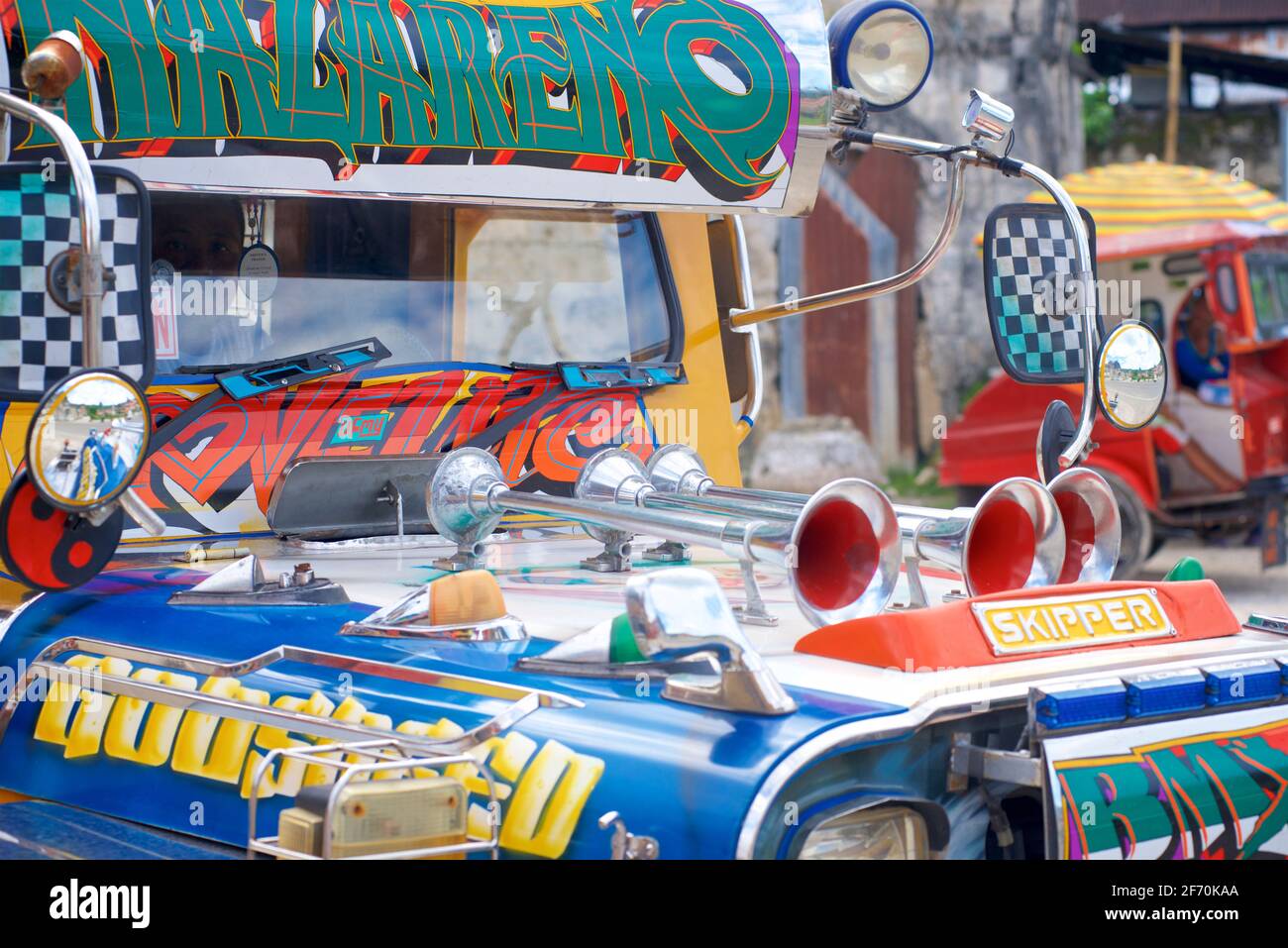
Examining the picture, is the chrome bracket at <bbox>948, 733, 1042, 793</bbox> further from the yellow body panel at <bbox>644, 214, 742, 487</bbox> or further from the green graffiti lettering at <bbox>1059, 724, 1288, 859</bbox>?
the yellow body panel at <bbox>644, 214, 742, 487</bbox>

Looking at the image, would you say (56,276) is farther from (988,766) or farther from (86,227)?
(988,766)

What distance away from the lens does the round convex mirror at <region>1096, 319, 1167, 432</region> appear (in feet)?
12.2

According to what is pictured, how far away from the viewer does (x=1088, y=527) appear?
11.2 feet

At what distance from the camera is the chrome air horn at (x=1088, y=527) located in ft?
11.0

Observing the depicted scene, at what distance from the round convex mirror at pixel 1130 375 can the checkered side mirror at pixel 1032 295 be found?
0.09 meters

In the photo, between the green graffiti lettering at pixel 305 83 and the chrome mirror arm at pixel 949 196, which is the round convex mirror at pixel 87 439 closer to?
the green graffiti lettering at pixel 305 83

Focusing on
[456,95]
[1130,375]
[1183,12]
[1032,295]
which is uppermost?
[1183,12]

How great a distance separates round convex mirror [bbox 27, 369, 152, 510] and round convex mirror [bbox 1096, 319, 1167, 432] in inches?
83.8

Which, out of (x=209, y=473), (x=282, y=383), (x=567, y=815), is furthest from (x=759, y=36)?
(x=567, y=815)

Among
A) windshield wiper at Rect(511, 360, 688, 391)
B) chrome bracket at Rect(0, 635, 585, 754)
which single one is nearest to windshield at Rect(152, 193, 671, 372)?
windshield wiper at Rect(511, 360, 688, 391)

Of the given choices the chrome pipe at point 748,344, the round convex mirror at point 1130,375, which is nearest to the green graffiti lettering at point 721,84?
the chrome pipe at point 748,344

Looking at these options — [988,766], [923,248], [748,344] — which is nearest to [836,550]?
[988,766]

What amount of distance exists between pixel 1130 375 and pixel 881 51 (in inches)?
41.1
